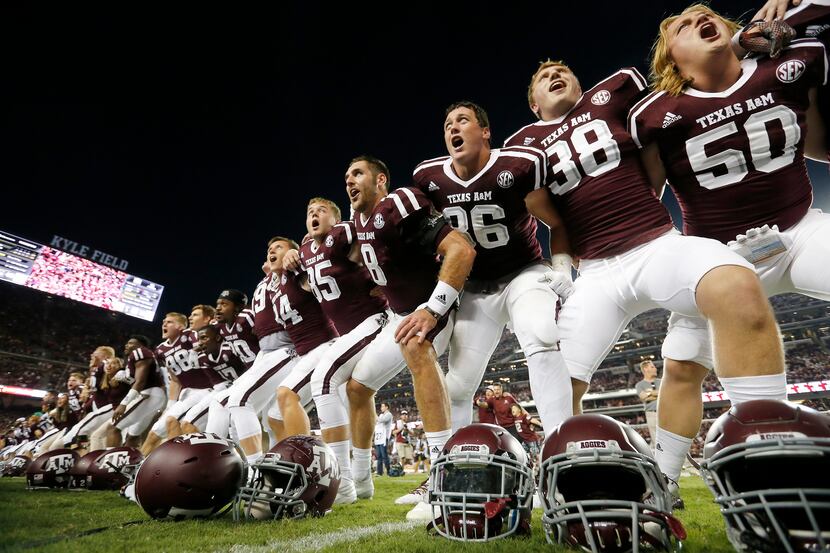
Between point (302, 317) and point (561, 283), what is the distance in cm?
300

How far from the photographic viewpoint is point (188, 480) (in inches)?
99.3

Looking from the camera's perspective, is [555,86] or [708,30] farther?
[555,86]

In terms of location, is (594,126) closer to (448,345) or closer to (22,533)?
(448,345)

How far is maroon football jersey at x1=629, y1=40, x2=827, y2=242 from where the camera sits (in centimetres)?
214

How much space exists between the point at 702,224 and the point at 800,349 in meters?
24.8

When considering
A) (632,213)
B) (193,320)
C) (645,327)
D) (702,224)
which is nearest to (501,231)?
(632,213)

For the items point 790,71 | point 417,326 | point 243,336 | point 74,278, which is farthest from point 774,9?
point 74,278

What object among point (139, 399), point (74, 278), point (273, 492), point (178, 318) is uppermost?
point (74, 278)

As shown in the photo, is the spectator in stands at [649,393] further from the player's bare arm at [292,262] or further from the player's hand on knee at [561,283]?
the player's bare arm at [292,262]

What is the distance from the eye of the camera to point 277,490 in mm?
2576

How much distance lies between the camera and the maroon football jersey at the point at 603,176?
2438mm

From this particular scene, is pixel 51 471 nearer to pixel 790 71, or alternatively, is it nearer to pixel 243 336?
pixel 243 336

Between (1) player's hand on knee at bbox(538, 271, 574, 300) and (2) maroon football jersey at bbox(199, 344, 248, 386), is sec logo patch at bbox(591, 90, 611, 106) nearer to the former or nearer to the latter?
(1) player's hand on knee at bbox(538, 271, 574, 300)

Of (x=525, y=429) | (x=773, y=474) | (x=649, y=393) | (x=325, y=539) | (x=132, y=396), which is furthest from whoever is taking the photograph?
(x=525, y=429)
